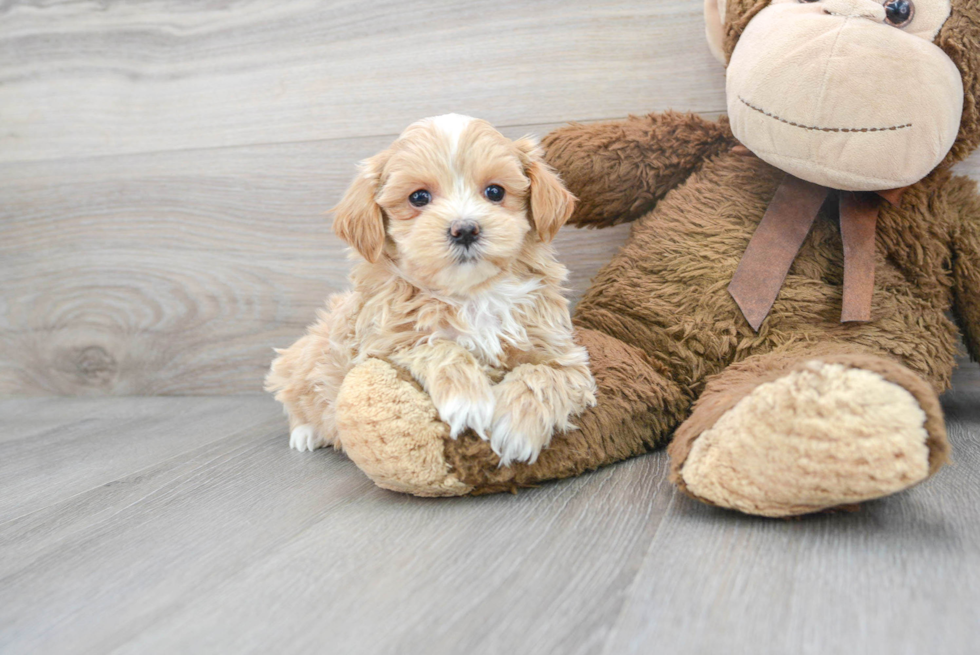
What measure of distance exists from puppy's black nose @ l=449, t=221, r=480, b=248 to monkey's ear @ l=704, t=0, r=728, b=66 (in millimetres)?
612

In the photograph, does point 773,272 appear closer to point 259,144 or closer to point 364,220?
point 364,220

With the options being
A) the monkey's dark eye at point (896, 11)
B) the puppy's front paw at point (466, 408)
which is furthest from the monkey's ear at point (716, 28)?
the puppy's front paw at point (466, 408)

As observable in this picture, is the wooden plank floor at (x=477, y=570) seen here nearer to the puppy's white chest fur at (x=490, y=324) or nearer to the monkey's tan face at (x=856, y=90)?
the puppy's white chest fur at (x=490, y=324)

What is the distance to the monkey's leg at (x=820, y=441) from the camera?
779 millimetres

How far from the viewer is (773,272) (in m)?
1.18

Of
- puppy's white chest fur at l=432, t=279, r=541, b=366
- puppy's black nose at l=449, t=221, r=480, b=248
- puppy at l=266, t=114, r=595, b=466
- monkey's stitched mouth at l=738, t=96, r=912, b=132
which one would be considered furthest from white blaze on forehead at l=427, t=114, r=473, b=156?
monkey's stitched mouth at l=738, t=96, r=912, b=132

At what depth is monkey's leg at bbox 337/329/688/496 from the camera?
0.98 m

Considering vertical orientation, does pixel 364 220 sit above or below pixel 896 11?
below

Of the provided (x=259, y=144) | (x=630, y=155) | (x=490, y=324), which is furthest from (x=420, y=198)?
(x=259, y=144)

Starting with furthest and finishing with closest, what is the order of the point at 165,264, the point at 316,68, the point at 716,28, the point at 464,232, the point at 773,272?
the point at 165,264
the point at 316,68
the point at 716,28
the point at 773,272
the point at 464,232

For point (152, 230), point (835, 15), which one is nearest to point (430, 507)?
point (835, 15)

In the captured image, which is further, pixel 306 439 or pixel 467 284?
pixel 306 439

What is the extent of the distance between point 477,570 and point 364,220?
51cm

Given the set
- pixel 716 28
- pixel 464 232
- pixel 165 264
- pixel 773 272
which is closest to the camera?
pixel 464 232
